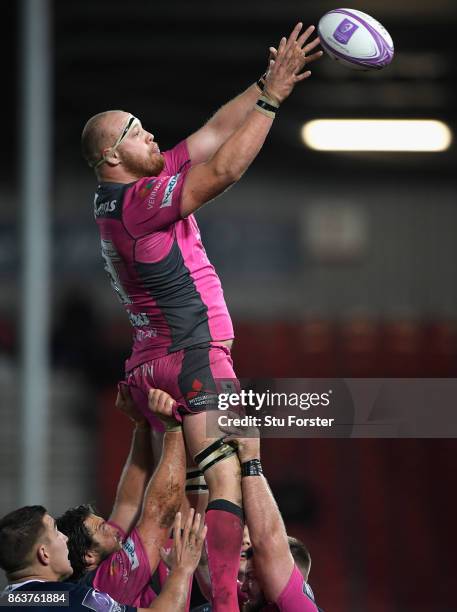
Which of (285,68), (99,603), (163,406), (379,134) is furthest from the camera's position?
(379,134)

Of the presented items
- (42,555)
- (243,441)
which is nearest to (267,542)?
(243,441)

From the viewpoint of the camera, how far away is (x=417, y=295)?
18266 mm

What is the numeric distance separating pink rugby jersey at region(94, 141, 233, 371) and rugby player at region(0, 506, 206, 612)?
2.79 feet

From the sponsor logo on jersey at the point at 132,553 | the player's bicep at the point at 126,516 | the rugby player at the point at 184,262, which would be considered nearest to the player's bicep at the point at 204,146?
the rugby player at the point at 184,262

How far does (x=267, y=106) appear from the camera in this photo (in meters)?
5.29

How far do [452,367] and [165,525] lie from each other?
964 cm

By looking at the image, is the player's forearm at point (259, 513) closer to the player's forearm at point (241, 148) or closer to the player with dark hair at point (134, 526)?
the player with dark hair at point (134, 526)

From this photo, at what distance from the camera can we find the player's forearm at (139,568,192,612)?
5.27 metres

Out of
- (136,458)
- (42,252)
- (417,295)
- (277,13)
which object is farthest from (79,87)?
(136,458)

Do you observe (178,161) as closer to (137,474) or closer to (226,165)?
(226,165)

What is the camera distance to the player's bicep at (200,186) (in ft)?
17.3

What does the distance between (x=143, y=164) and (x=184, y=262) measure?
0.48 m

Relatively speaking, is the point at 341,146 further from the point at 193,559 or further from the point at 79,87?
the point at 193,559

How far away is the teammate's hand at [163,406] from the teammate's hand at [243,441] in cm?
23
